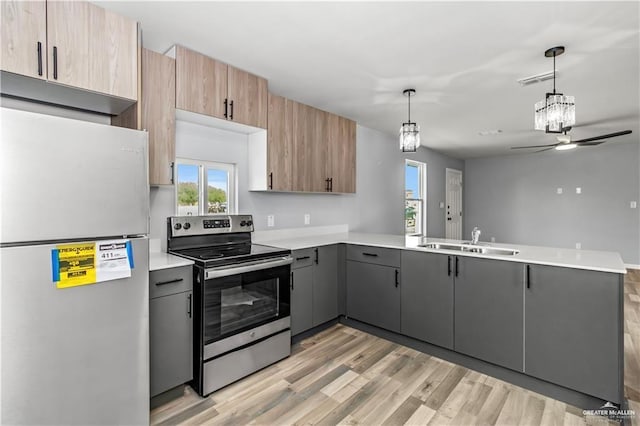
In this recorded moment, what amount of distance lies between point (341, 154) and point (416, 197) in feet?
8.98

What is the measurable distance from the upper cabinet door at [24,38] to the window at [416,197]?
503 cm

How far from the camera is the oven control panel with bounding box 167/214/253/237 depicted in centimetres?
247

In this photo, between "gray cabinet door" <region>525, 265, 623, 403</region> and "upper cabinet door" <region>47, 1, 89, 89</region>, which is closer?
"upper cabinet door" <region>47, 1, 89, 89</region>

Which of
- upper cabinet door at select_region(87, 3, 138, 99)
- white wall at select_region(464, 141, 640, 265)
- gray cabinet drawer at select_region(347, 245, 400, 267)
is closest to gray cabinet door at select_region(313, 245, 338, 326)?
gray cabinet drawer at select_region(347, 245, 400, 267)

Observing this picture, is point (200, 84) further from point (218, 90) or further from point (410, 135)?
point (410, 135)

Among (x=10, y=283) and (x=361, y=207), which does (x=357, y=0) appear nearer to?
(x=10, y=283)

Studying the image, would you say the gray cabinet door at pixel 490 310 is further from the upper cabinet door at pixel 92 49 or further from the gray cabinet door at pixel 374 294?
the upper cabinet door at pixel 92 49

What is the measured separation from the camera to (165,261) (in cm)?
211

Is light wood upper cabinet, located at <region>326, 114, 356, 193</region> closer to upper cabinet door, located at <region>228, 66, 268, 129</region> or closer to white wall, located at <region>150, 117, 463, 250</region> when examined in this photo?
white wall, located at <region>150, 117, 463, 250</region>

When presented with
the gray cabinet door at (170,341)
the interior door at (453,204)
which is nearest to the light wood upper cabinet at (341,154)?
the gray cabinet door at (170,341)

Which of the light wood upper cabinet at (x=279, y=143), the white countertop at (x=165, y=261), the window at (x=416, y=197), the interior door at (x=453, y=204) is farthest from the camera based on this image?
the interior door at (x=453, y=204)

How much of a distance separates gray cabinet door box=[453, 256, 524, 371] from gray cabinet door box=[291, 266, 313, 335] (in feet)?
4.02

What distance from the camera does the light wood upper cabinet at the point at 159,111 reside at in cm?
212

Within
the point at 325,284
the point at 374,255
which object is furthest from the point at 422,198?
the point at 325,284
